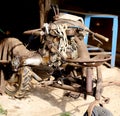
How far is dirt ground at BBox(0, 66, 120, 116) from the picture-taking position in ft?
16.3

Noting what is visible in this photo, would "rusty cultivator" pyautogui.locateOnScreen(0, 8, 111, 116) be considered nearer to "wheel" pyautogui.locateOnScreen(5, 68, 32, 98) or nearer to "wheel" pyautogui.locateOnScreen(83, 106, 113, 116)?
"wheel" pyautogui.locateOnScreen(5, 68, 32, 98)

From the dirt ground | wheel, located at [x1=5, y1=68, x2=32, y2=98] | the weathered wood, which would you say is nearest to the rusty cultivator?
wheel, located at [x1=5, y1=68, x2=32, y2=98]

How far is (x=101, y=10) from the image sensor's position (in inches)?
332

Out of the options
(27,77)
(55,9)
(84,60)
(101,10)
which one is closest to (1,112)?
(27,77)

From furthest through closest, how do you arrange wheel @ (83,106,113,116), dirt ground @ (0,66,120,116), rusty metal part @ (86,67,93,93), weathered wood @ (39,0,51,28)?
weathered wood @ (39,0,51,28)
dirt ground @ (0,66,120,116)
rusty metal part @ (86,67,93,93)
wheel @ (83,106,113,116)

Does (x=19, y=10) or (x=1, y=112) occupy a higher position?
(x=19, y=10)

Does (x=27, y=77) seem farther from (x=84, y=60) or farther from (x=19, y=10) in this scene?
(x=19, y=10)

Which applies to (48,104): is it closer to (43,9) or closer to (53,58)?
(53,58)

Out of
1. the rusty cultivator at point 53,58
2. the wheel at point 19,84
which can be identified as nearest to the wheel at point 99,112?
the rusty cultivator at point 53,58

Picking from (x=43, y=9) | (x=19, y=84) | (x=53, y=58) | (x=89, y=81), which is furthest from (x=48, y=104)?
(x=43, y=9)

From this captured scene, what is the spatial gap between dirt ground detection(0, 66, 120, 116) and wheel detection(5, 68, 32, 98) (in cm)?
10

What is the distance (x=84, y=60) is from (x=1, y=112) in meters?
1.44

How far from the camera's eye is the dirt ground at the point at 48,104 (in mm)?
4977

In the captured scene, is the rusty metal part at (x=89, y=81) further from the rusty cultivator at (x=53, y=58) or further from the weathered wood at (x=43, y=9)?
the weathered wood at (x=43, y=9)
